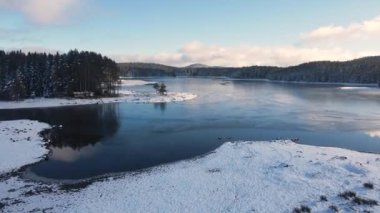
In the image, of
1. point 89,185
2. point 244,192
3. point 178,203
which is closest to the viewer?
point 178,203

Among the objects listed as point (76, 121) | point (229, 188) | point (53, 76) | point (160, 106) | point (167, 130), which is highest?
point (53, 76)

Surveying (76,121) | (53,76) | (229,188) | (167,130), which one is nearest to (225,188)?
(229,188)

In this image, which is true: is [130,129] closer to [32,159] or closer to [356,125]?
[32,159]

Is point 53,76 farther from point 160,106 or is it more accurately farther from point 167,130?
point 167,130

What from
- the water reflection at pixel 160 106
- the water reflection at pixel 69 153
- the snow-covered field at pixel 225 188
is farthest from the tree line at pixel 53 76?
the snow-covered field at pixel 225 188

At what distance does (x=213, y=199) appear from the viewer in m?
21.4

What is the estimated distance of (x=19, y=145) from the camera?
1401 inches

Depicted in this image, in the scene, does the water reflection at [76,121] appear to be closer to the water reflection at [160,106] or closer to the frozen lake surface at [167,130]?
the frozen lake surface at [167,130]

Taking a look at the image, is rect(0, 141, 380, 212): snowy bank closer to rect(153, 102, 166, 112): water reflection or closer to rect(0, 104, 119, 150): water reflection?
rect(0, 104, 119, 150): water reflection

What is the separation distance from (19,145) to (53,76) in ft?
176

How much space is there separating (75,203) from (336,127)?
3689 centimetres

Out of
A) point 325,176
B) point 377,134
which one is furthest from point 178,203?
point 377,134

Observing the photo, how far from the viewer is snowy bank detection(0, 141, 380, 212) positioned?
20391mm

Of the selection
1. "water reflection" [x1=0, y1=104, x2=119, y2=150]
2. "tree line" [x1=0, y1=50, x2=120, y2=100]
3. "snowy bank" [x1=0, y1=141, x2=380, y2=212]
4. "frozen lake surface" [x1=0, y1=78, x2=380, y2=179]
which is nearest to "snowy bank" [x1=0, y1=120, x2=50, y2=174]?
"frozen lake surface" [x1=0, y1=78, x2=380, y2=179]
